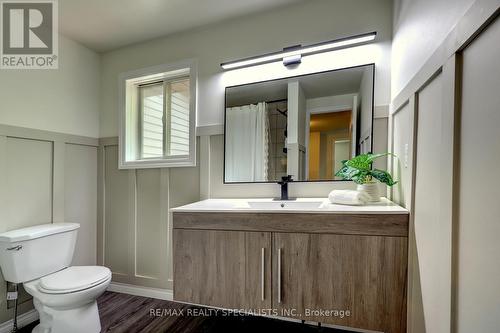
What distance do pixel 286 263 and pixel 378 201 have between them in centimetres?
67

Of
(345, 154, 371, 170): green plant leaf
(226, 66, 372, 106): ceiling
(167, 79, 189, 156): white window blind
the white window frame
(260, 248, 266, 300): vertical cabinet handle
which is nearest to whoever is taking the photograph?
(260, 248, 266, 300): vertical cabinet handle

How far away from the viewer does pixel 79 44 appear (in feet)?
7.32

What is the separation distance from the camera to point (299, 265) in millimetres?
1262

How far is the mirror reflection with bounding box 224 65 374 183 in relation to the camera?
5.48ft

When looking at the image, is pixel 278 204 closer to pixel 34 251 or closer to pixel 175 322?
pixel 175 322

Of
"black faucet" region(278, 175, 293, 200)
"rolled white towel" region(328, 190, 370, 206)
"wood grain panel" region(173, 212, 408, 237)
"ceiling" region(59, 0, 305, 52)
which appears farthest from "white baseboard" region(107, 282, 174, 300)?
"ceiling" region(59, 0, 305, 52)

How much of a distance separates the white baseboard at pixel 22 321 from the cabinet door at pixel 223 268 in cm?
134

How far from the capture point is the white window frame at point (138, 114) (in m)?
2.07

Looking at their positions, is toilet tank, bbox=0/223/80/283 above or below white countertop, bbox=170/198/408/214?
below

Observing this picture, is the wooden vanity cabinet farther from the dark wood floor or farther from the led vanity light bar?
the led vanity light bar

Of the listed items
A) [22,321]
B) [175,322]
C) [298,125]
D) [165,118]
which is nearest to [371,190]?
[298,125]

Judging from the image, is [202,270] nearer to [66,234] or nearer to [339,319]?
[339,319]

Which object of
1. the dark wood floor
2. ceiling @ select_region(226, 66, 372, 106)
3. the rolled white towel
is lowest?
the dark wood floor
